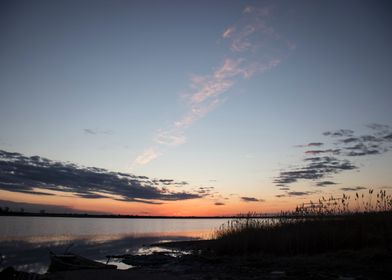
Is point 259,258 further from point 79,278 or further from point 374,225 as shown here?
point 79,278

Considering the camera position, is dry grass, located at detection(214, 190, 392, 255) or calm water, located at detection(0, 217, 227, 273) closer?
dry grass, located at detection(214, 190, 392, 255)

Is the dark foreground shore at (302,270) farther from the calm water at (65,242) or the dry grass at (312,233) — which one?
the calm water at (65,242)

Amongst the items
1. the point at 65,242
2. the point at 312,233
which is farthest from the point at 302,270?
the point at 65,242

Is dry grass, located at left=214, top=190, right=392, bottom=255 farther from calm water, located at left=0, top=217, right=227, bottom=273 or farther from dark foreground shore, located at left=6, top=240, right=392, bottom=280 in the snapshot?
calm water, located at left=0, top=217, right=227, bottom=273

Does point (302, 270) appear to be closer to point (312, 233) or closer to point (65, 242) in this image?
point (312, 233)

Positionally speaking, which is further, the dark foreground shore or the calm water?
the calm water

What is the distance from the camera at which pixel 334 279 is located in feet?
27.7

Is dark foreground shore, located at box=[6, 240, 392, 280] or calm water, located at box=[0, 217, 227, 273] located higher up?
dark foreground shore, located at box=[6, 240, 392, 280]

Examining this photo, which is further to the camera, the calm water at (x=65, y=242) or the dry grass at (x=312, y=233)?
the calm water at (x=65, y=242)

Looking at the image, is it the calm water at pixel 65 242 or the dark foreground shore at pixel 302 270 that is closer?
the dark foreground shore at pixel 302 270

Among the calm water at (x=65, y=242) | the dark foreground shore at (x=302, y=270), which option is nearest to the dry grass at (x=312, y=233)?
the dark foreground shore at (x=302, y=270)

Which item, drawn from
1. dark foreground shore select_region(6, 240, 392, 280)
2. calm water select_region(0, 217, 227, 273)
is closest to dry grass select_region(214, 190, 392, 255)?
dark foreground shore select_region(6, 240, 392, 280)

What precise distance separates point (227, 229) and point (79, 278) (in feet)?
35.9

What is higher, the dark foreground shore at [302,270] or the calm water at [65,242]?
the dark foreground shore at [302,270]
